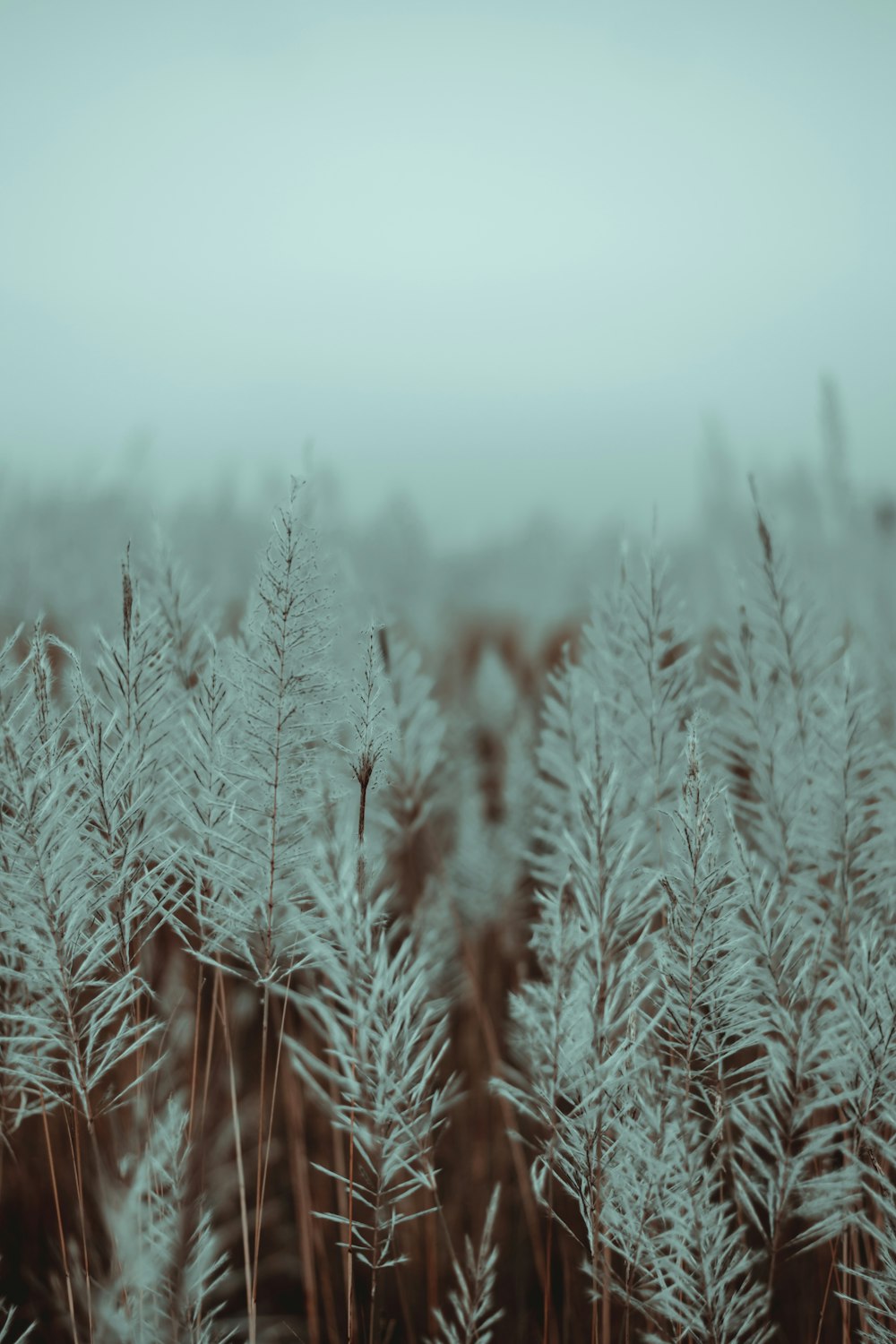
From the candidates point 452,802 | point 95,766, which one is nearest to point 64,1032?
point 95,766

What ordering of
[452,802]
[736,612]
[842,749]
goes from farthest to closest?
[452,802]
[736,612]
[842,749]

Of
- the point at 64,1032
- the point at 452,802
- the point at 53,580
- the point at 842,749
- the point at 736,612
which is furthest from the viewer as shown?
the point at 53,580

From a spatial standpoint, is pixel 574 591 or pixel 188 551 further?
pixel 574 591

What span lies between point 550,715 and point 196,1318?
0.63m

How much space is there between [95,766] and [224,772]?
9 centimetres

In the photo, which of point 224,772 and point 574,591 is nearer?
point 224,772

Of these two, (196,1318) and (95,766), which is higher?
(95,766)

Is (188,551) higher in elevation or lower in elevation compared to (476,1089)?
higher

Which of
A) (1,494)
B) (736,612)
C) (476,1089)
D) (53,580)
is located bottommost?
(476,1089)

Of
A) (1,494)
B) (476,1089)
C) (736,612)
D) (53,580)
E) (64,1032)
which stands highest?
(1,494)

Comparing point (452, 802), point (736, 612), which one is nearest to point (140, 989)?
point (736, 612)

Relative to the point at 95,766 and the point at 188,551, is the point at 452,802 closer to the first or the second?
the point at 95,766

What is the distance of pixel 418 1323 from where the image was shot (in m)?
1.05

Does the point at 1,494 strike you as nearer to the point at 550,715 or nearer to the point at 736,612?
the point at 550,715
